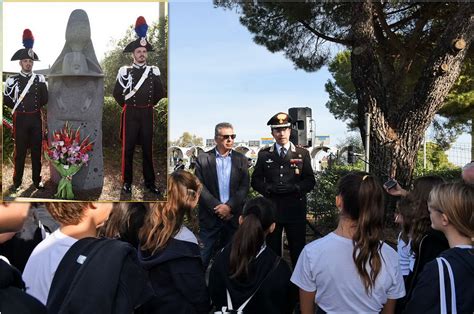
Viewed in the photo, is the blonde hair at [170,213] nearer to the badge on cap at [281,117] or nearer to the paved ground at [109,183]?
the paved ground at [109,183]

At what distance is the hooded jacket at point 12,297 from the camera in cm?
104

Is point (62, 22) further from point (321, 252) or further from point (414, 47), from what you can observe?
point (414, 47)

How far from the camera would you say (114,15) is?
2064 mm

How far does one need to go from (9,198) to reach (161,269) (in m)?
0.83

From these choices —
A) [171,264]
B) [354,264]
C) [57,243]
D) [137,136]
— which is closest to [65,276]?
[57,243]

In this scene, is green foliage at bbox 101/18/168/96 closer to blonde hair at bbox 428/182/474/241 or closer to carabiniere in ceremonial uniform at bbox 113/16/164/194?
carabiniere in ceremonial uniform at bbox 113/16/164/194

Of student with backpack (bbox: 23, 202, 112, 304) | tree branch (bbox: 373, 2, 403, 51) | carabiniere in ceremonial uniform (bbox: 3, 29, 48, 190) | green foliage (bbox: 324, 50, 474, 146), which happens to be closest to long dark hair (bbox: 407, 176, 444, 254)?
student with backpack (bbox: 23, 202, 112, 304)

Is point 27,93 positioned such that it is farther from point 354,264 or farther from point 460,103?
point 460,103

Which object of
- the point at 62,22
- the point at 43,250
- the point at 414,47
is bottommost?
the point at 43,250

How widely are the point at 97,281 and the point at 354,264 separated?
1.16 m

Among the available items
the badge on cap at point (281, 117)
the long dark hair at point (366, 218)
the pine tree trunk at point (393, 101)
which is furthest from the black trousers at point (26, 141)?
the pine tree trunk at point (393, 101)

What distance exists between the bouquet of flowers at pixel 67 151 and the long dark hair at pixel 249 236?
878 mm

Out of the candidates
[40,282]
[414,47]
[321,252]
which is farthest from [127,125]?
[414,47]

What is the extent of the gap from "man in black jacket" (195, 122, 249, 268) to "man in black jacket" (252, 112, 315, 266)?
32 centimetres
